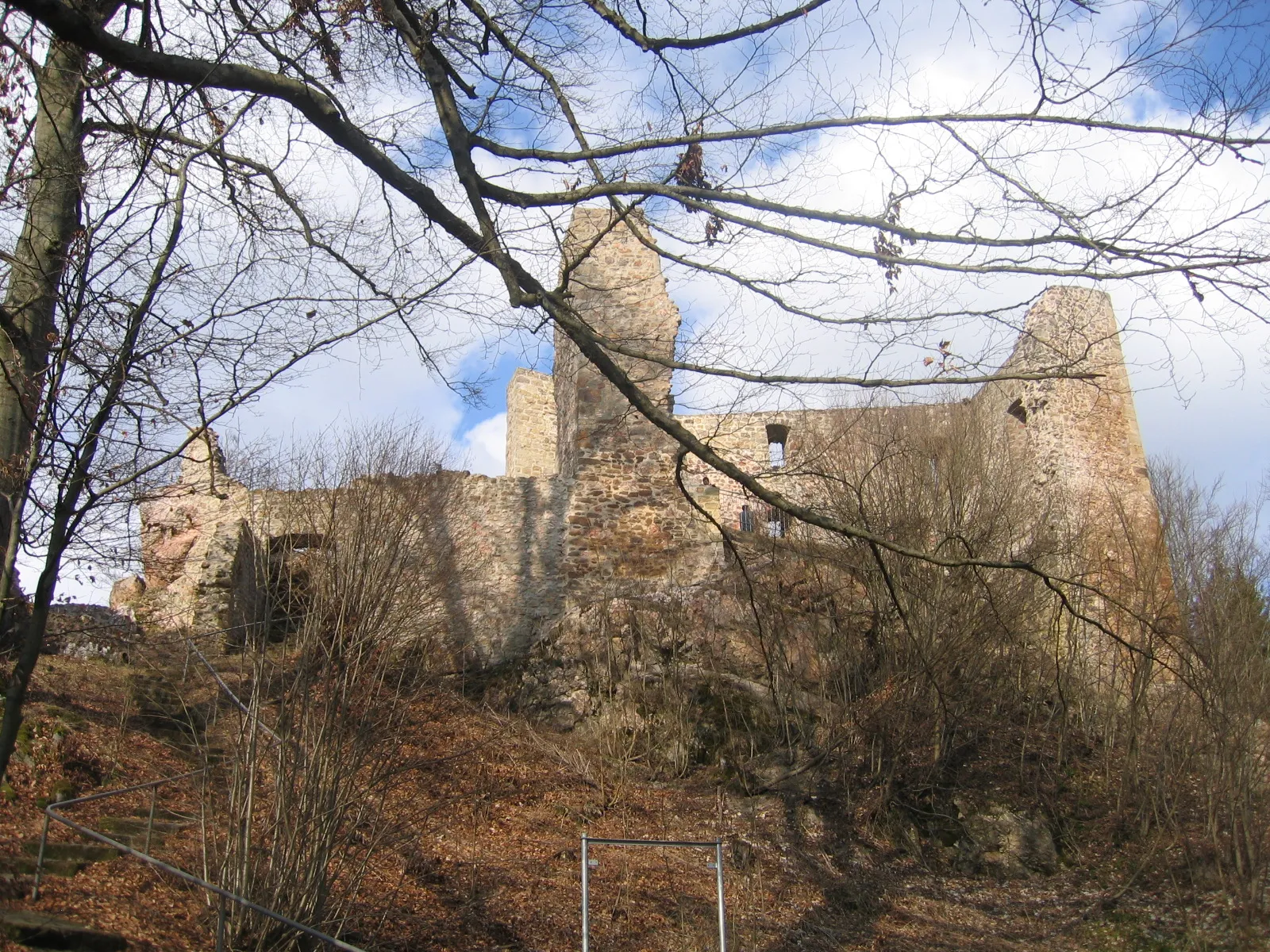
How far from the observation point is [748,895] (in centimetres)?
939

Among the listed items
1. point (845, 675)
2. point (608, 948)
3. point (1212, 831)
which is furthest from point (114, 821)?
point (1212, 831)

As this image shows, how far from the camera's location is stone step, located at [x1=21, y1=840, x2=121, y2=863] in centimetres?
669

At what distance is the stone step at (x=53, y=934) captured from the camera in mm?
5180

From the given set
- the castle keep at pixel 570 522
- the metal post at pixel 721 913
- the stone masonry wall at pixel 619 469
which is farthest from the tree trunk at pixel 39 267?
the stone masonry wall at pixel 619 469

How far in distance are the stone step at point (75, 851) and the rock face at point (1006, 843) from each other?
801cm

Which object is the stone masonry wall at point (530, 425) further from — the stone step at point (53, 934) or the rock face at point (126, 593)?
the stone step at point (53, 934)

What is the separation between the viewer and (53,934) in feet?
17.4

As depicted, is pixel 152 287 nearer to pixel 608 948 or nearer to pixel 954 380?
pixel 954 380

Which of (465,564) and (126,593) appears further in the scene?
(126,593)

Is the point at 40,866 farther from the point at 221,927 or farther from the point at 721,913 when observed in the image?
the point at 721,913

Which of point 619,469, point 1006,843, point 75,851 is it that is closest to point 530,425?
point 619,469

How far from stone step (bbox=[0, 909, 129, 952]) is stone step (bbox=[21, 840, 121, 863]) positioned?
3.86 ft

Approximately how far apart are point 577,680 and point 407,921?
202 inches

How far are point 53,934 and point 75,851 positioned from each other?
1.73 m
